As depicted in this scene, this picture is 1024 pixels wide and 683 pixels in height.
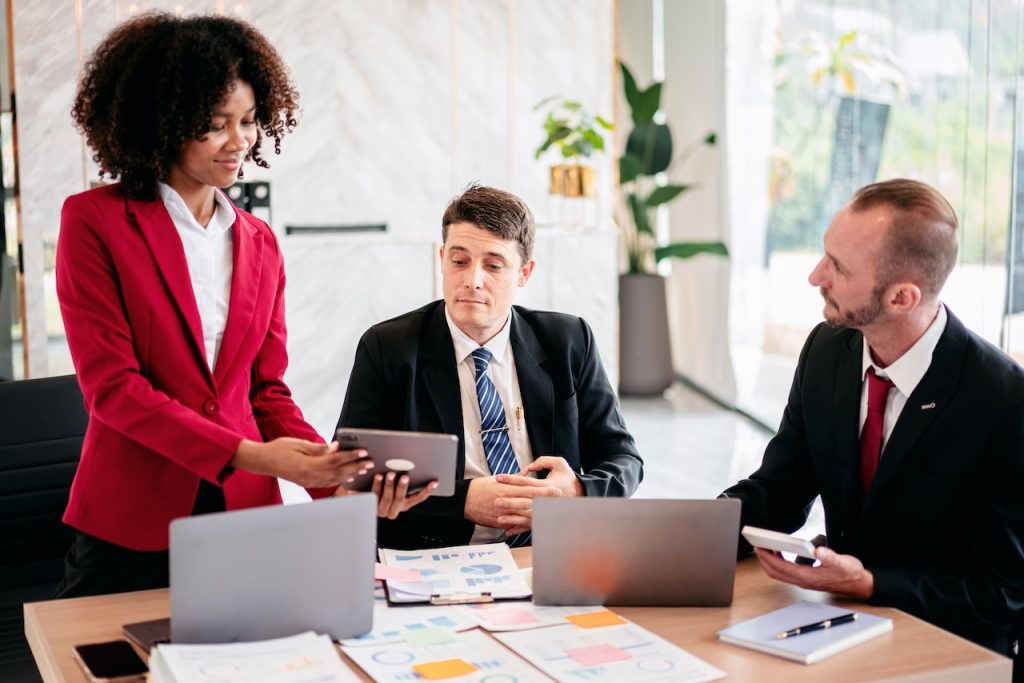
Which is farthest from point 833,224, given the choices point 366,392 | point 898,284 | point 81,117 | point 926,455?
point 81,117

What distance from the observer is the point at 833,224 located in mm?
2418

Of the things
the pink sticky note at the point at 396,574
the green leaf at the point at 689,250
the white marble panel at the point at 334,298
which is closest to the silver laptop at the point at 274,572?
the pink sticky note at the point at 396,574

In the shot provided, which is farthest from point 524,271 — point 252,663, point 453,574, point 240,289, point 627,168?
point 627,168

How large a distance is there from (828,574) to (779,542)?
18 centimetres

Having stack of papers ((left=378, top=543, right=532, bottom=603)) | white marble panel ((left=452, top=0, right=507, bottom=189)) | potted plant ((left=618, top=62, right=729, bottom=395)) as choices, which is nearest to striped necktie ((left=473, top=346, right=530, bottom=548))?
stack of papers ((left=378, top=543, right=532, bottom=603))

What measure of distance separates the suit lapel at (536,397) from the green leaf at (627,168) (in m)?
5.13

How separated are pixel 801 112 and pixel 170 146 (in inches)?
202

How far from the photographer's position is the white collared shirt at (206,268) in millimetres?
2277

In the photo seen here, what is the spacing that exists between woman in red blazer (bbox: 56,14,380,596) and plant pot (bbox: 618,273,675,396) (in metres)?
5.85

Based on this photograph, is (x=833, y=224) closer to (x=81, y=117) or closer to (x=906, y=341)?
(x=906, y=341)

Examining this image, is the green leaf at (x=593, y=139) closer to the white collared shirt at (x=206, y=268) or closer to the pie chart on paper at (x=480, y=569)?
the white collared shirt at (x=206, y=268)

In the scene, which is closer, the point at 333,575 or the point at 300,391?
the point at 333,575

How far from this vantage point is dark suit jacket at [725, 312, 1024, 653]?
2172 mm

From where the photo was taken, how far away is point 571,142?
21.9 feet
